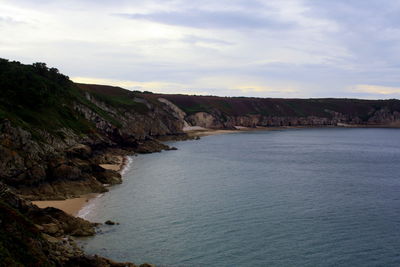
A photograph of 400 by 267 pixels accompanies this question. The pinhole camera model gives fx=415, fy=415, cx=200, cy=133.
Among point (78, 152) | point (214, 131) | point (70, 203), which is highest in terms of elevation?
point (78, 152)

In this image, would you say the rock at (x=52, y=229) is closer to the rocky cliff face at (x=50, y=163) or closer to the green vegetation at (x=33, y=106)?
the rocky cliff face at (x=50, y=163)

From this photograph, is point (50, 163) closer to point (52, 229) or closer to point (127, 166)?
point (52, 229)

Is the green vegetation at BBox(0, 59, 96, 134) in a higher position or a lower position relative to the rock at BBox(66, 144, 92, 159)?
higher

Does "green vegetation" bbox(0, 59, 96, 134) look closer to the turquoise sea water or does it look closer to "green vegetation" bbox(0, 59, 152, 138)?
"green vegetation" bbox(0, 59, 152, 138)

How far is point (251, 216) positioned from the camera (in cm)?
3712

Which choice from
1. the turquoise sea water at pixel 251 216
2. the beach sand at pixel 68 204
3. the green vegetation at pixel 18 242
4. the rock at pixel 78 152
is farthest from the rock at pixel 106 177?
the green vegetation at pixel 18 242

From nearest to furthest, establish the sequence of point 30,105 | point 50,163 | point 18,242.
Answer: point 18,242 → point 50,163 → point 30,105

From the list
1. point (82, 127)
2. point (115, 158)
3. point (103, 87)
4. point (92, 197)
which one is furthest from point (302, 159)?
point (103, 87)

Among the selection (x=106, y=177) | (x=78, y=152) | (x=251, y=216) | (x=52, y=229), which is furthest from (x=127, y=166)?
(x=52, y=229)

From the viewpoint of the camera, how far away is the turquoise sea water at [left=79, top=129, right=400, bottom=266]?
28.1 m

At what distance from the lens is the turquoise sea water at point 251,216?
92.3ft

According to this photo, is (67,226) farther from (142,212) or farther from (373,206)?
(373,206)

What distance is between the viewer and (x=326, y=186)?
52.4 m

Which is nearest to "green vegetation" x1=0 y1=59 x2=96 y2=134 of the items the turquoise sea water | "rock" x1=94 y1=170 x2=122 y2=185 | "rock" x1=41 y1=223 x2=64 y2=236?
"rock" x1=94 y1=170 x2=122 y2=185
